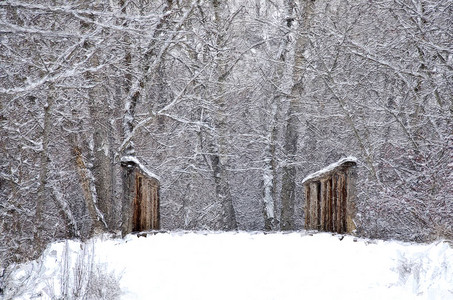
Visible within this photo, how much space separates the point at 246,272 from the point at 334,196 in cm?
304

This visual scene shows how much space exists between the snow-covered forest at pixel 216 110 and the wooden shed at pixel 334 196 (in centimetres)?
54

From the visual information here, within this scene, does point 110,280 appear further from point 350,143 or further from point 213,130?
point 350,143

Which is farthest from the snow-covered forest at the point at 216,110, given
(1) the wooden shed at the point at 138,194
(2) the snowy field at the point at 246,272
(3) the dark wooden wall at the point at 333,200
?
(2) the snowy field at the point at 246,272

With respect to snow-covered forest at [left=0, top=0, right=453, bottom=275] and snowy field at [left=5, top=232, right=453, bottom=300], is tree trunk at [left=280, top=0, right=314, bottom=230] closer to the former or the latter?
snow-covered forest at [left=0, top=0, right=453, bottom=275]

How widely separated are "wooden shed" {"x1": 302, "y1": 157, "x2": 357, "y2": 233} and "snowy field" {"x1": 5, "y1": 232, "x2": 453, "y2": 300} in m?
1.03

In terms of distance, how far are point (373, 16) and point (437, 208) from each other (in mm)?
7488

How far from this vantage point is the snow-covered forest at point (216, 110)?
9.04 metres

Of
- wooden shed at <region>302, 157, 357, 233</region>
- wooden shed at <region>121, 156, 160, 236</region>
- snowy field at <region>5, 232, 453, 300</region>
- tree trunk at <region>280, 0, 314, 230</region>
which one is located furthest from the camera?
tree trunk at <region>280, 0, 314, 230</region>

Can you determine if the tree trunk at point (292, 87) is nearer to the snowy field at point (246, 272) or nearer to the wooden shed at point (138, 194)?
the wooden shed at point (138, 194)

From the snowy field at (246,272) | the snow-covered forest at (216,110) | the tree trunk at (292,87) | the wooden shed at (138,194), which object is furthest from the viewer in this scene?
the tree trunk at (292,87)

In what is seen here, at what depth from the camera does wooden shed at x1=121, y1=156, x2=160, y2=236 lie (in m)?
7.71

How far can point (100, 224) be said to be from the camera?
11297mm

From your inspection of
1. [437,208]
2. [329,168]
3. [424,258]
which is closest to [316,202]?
[329,168]

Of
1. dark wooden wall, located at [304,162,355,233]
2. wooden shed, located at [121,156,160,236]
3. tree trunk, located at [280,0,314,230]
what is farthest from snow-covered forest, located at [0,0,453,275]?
wooden shed, located at [121,156,160,236]
